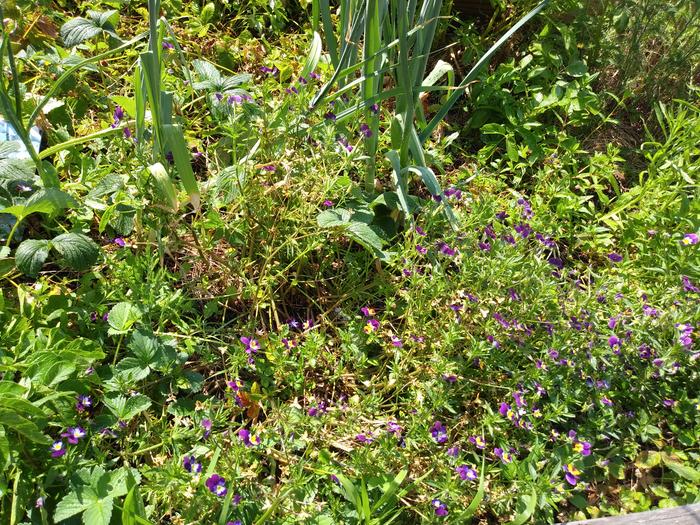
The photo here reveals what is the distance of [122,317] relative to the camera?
175 cm

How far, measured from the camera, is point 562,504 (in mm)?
1910

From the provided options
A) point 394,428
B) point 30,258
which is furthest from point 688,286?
point 30,258

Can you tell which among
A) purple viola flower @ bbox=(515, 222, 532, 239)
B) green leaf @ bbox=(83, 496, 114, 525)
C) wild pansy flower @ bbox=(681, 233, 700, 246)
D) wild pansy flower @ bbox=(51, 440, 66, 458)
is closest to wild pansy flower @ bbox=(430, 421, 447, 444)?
purple viola flower @ bbox=(515, 222, 532, 239)

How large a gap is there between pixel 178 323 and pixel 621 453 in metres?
1.45

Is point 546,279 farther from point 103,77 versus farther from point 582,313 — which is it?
point 103,77

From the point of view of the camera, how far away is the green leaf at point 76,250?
1.77 m

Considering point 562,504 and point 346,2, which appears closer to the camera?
point 562,504

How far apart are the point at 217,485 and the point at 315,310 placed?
0.79m

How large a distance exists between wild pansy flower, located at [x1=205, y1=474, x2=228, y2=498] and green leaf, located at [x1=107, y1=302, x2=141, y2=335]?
49cm

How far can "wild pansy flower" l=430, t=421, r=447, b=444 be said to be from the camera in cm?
172

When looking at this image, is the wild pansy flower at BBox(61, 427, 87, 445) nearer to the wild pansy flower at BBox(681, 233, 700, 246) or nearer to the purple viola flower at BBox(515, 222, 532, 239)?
the purple viola flower at BBox(515, 222, 532, 239)

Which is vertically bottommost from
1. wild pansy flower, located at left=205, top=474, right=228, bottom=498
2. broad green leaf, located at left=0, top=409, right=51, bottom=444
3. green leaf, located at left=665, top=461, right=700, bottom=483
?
green leaf, located at left=665, top=461, right=700, bottom=483

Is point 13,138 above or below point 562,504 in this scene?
above

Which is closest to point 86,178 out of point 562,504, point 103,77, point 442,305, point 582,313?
point 103,77
